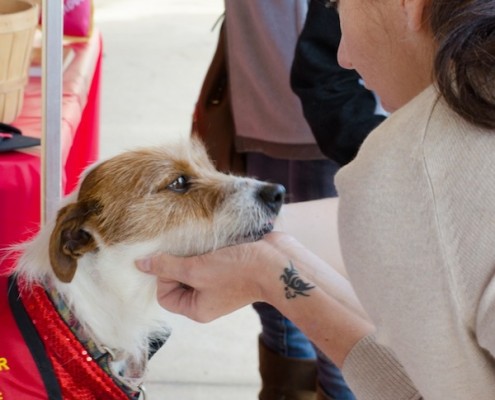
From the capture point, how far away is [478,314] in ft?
3.08

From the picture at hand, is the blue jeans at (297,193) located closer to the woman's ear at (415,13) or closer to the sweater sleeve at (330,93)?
the sweater sleeve at (330,93)

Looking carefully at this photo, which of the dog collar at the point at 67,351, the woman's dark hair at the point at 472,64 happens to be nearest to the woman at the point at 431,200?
the woman's dark hair at the point at 472,64

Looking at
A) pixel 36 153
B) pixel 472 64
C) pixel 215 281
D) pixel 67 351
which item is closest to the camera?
pixel 472 64

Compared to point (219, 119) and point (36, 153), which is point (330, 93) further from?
point (36, 153)

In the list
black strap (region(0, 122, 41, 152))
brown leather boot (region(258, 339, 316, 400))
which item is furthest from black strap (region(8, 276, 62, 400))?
brown leather boot (region(258, 339, 316, 400))

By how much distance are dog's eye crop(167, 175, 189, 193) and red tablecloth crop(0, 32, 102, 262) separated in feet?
1.53

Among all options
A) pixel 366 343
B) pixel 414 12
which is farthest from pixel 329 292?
pixel 414 12

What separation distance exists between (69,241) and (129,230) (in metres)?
0.12

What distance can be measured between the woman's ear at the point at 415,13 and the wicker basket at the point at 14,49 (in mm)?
1265

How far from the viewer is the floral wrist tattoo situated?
1.34m

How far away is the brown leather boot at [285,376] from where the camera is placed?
2297 mm

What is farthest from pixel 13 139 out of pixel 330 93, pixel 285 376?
pixel 285 376

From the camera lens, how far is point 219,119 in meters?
2.20

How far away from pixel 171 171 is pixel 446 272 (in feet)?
2.95
